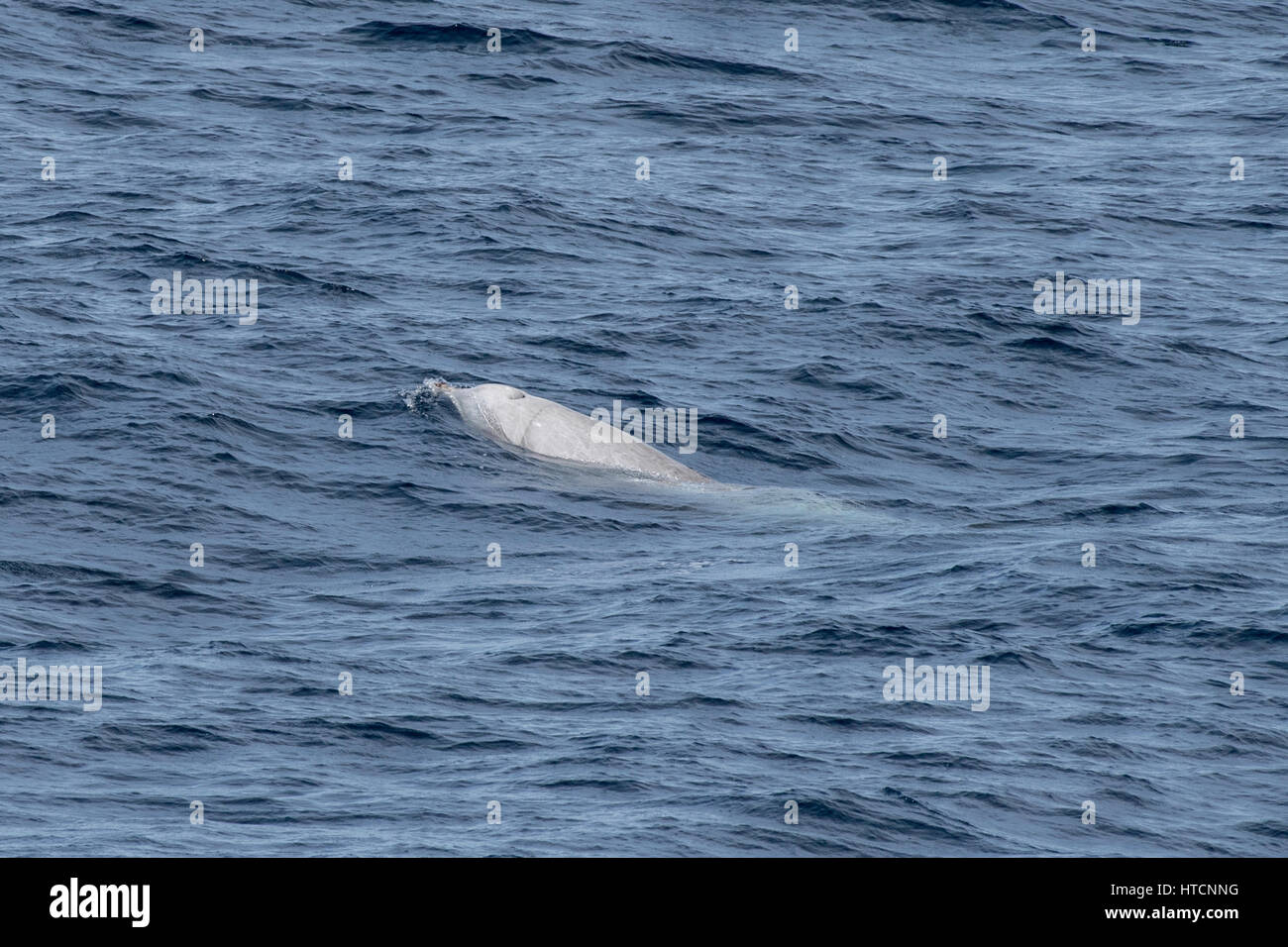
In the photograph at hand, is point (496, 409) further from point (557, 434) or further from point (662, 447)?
point (662, 447)

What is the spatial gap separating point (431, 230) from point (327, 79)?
10.5m

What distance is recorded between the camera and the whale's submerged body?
1140 inches

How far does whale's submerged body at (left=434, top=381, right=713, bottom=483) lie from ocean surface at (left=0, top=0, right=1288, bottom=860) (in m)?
0.42

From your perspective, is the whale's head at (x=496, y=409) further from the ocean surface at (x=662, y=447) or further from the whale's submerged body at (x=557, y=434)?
the ocean surface at (x=662, y=447)

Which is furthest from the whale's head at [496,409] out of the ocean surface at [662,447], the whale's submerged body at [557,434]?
the ocean surface at [662,447]

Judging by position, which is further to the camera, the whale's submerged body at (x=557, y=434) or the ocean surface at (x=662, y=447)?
the whale's submerged body at (x=557, y=434)

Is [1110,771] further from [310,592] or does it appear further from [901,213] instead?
[901,213]

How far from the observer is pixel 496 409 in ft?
97.8

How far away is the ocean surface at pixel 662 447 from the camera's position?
61.5 feet

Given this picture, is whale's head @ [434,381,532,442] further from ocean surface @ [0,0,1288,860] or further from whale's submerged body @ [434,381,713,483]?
ocean surface @ [0,0,1288,860]

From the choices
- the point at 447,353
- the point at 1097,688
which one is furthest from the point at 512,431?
the point at 1097,688

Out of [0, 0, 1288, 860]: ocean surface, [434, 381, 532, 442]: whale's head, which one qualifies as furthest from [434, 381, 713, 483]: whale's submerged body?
[0, 0, 1288, 860]: ocean surface

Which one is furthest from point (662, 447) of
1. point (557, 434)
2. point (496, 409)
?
point (496, 409)

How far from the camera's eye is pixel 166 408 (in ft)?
97.4
